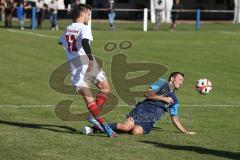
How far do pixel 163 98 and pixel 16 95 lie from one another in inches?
235

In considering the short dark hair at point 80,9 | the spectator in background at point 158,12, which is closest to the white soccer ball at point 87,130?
the short dark hair at point 80,9

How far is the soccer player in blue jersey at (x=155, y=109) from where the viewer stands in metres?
12.0

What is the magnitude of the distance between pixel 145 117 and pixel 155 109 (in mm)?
231

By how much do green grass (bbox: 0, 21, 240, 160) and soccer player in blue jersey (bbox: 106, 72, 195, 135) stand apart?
0.66ft

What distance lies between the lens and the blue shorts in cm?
1206

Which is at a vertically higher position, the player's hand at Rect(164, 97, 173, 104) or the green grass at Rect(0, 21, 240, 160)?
the player's hand at Rect(164, 97, 173, 104)

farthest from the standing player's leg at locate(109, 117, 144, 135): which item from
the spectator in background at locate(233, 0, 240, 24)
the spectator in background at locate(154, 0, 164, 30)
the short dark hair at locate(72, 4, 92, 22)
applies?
the spectator in background at locate(233, 0, 240, 24)

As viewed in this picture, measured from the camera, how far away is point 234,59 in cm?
2642

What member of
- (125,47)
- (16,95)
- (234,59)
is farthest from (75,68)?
(125,47)

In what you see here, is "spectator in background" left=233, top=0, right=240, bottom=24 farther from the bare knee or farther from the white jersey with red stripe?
the white jersey with red stripe

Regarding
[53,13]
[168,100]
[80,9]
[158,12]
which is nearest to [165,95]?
[168,100]

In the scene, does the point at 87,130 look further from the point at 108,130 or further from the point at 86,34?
the point at 86,34

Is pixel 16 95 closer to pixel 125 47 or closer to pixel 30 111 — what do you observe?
pixel 30 111

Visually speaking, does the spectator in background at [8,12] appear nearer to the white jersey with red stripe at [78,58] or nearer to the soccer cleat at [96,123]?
the white jersey with red stripe at [78,58]
